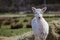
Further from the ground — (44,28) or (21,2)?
(44,28)

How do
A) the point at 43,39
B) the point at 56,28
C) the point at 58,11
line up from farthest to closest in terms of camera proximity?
the point at 58,11, the point at 56,28, the point at 43,39

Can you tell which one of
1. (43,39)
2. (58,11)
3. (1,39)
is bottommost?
(58,11)

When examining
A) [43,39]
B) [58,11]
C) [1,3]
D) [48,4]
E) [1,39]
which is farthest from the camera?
[1,3]

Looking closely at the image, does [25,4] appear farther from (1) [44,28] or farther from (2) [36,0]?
(1) [44,28]

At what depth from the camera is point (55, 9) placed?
30609 mm

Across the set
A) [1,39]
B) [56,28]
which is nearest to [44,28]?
[56,28]

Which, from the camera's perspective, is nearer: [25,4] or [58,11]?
[58,11]

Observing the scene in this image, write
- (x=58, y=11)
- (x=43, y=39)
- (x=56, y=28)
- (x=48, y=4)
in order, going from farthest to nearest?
(x=48, y=4) → (x=58, y=11) → (x=56, y=28) → (x=43, y=39)

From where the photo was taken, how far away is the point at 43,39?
8922 millimetres

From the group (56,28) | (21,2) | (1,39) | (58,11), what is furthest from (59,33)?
(21,2)

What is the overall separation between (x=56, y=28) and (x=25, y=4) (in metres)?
22.8

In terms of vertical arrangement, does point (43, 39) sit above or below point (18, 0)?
above

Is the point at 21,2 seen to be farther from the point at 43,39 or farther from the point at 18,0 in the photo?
the point at 43,39

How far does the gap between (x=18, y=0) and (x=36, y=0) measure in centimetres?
244
